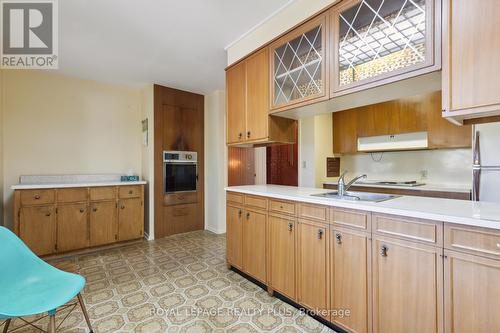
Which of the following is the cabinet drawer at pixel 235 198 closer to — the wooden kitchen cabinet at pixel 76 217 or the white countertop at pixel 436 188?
the wooden kitchen cabinet at pixel 76 217

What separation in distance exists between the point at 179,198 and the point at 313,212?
2951 mm

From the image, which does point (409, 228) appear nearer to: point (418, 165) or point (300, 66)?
point (300, 66)

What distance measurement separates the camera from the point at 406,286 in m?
1.34

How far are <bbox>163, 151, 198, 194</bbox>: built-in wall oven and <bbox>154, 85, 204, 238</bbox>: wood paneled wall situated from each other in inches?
3.2

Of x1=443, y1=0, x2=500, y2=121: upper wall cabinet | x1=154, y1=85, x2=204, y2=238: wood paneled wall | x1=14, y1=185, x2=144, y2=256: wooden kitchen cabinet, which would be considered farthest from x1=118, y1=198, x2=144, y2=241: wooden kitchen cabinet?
x1=443, y1=0, x2=500, y2=121: upper wall cabinet

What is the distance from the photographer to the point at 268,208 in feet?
7.27

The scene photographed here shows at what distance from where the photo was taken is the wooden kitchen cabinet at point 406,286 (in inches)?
48.9

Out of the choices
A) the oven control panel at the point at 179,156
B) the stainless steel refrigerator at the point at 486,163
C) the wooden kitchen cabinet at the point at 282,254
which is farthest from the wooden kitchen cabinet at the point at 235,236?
the stainless steel refrigerator at the point at 486,163

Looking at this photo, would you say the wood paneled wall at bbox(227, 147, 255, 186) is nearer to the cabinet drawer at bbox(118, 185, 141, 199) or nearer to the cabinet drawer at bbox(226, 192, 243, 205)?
the cabinet drawer at bbox(118, 185, 141, 199)

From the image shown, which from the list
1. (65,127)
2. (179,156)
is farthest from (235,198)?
(65,127)

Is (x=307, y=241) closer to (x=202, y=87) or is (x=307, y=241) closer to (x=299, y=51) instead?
(x=299, y=51)

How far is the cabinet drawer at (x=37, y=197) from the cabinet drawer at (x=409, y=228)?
3700mm

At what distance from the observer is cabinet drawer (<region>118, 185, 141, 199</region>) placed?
3586 millimetres

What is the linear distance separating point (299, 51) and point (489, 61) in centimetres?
127
